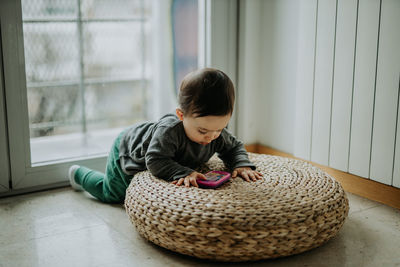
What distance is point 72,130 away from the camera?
2369 mm

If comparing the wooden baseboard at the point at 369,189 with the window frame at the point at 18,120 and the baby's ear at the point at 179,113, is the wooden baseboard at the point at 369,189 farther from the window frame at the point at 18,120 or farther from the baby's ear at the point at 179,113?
the window frame at the point at 18,120

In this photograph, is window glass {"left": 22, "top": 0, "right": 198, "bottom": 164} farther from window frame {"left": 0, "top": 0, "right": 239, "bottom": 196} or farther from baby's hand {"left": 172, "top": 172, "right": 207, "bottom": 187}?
baby's hand {"left": 172, "top": 172, "right": 207, "bottom": 187}

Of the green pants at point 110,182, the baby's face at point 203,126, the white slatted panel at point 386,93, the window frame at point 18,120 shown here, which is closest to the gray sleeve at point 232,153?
the baby's face at point 203,126

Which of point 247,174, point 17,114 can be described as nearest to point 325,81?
point 247,174

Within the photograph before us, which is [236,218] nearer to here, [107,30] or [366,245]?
[366,245]

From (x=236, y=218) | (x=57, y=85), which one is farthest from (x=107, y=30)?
(x=236, y=218)

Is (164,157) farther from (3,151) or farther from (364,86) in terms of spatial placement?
(364,86)

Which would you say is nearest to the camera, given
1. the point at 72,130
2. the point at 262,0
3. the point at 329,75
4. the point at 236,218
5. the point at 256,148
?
the point at 236,218

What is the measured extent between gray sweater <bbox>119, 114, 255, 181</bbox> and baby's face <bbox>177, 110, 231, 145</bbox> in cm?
4

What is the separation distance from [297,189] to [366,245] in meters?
0.25

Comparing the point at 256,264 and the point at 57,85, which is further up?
the point at 57,85

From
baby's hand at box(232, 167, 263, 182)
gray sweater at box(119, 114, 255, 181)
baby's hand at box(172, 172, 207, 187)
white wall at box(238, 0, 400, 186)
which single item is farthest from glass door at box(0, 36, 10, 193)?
white wall at box(238, 0, 400, 186)

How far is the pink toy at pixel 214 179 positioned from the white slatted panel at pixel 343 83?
52cm

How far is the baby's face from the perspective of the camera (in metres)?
1.32
